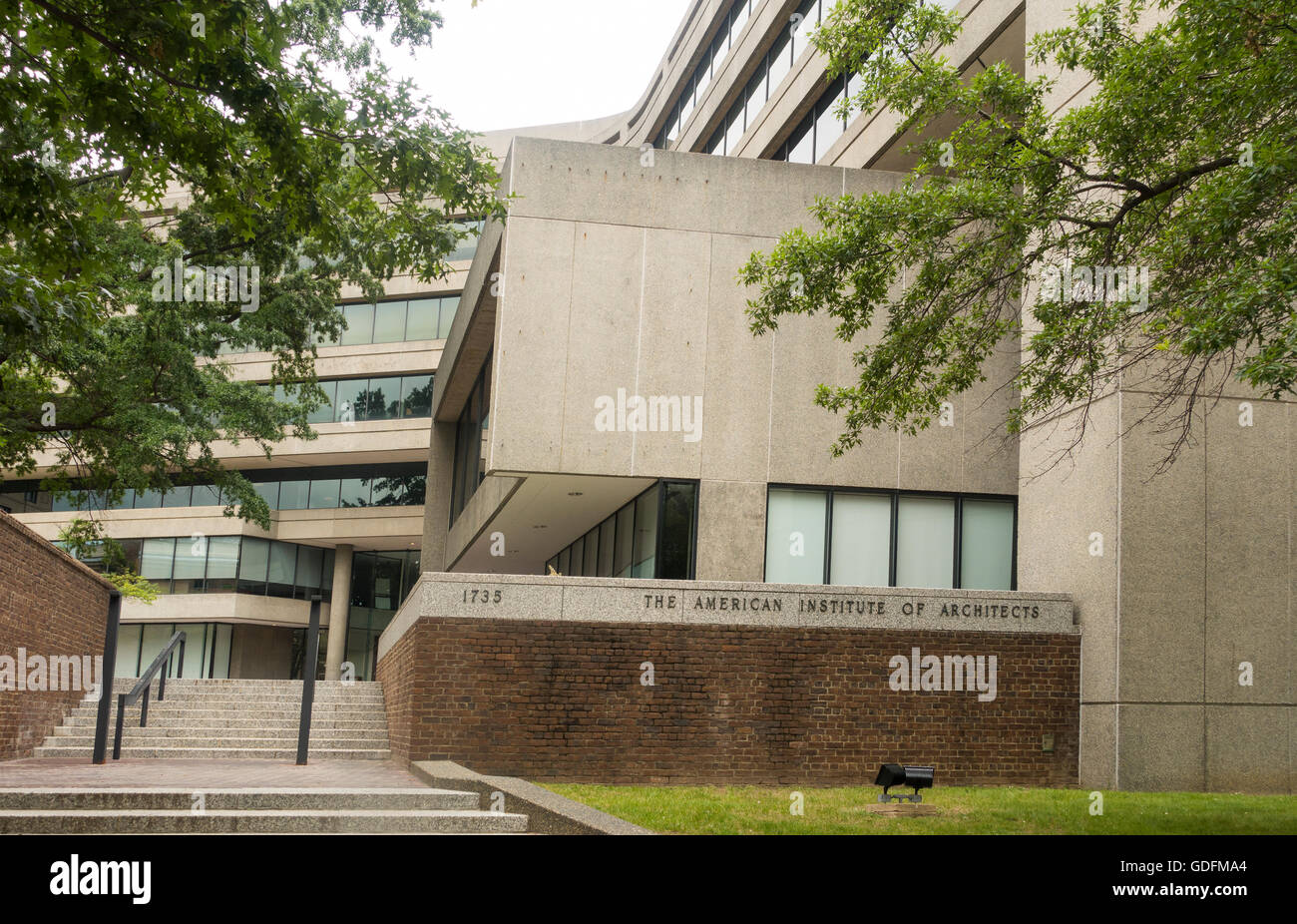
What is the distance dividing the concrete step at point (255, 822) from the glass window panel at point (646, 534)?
1019cm

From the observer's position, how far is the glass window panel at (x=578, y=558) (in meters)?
25.9

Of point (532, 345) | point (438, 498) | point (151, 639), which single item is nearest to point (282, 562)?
point (151, 639)

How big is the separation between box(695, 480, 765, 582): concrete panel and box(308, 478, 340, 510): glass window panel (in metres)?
30.3

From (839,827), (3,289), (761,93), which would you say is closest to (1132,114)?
(839,827)

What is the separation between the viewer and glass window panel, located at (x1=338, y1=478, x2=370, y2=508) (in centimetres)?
4528

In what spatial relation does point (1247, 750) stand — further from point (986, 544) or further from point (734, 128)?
point (734, 128)

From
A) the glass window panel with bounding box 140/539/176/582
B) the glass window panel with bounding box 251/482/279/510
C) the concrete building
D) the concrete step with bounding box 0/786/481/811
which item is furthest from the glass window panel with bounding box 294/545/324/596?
the concrete step with bounding box 0/786/481/811

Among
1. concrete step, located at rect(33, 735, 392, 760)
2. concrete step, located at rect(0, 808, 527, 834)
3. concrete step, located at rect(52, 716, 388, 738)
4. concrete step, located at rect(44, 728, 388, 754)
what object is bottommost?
concrete step, located at rect(33, 735, 392, 760)

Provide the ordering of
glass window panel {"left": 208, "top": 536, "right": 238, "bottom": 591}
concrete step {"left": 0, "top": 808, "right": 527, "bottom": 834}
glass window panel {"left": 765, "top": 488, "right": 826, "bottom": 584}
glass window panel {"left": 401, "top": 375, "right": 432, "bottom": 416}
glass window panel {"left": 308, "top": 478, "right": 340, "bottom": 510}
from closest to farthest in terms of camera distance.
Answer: concrete step {"left": 0, "top": 808, "right": 527, "bottom": 834} < glass window panel {"left": 765, "top": 488, "right": 826, "bottom": 584} < glass window panel {"left": 401, "top": 375, "right": 432, "bottom": 416} < glass window panel {"left": 208, "top": 536, "right": 238, "bottom": 591} < glass window panel {"left": 308, "top": 478, "right": 340, "bottom": 510}

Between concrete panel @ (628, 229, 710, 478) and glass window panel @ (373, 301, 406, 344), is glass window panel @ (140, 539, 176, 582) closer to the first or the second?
glass window panel @ (373, 301, 406, 344)

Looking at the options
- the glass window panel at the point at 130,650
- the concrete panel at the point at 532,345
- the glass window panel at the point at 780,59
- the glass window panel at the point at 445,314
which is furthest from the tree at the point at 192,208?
the glass window panel at the point at 130,650

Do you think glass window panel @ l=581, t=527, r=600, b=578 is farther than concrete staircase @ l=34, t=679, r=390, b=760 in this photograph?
Yes
